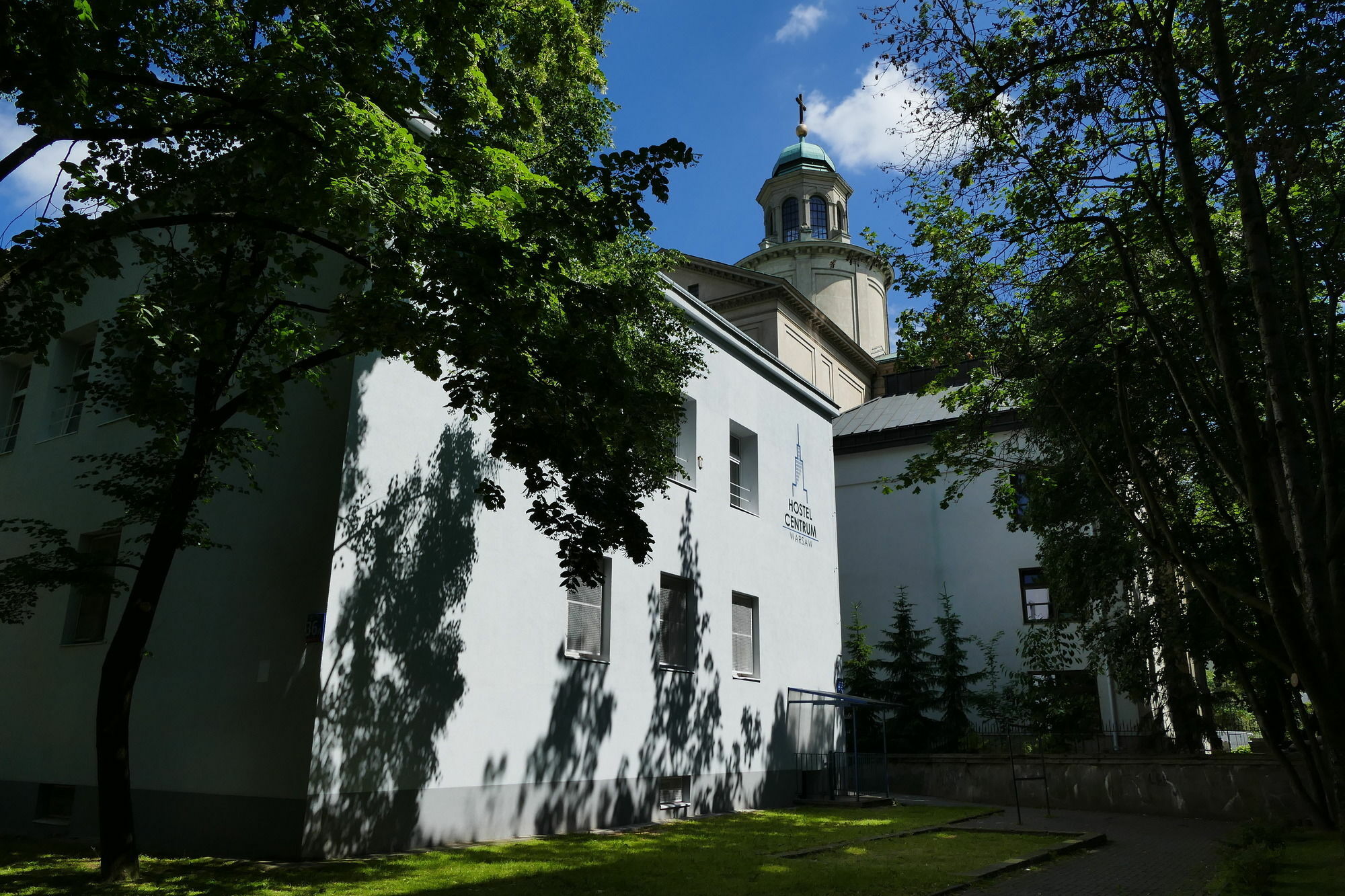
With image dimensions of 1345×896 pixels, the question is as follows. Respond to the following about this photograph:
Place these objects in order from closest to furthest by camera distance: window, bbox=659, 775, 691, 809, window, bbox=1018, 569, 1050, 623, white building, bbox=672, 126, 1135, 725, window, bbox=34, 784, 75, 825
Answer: window, bbox=34, 784, 75, 825
window, bbox=659, 775, 691, 809
window, bbox=1018, 569, 1050, 623
white building, bbox=672, 126, 1135, 725

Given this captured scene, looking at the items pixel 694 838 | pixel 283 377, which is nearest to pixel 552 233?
pixel 283 377

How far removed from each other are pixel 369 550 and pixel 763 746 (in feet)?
33.9

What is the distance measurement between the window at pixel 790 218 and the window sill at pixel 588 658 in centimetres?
3635

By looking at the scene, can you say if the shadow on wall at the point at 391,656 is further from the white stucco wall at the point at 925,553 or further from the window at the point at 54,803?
the white stucco wall at the point at 925,553

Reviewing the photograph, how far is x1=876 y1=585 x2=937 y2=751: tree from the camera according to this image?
94.4 feet

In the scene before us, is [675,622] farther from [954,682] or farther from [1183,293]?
[954,682]

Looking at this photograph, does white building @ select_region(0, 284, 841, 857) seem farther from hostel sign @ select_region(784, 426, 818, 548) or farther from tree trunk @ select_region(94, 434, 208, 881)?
hostel sign @ select_region(784, 426, 818, 548)

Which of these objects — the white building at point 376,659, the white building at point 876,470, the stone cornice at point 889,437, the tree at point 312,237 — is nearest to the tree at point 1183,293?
the tree at point 312,237

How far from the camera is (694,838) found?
1420 centimetres

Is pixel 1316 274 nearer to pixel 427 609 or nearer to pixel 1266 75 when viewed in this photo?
pixel 1266 75

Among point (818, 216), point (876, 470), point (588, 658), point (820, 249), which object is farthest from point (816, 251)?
point (588, 658)

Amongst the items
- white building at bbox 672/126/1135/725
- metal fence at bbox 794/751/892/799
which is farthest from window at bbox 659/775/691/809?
→ white building at bbox 672/126/1135/725

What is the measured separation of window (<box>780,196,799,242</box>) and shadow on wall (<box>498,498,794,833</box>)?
3304 centimetres

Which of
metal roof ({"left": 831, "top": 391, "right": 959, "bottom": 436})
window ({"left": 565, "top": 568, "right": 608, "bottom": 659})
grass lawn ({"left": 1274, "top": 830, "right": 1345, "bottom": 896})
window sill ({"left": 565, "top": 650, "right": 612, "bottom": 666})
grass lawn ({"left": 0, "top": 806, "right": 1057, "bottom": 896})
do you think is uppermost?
metal roof ({"left": 831, "top": 391, "right": 959, "bottom": 436})
